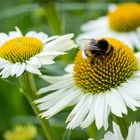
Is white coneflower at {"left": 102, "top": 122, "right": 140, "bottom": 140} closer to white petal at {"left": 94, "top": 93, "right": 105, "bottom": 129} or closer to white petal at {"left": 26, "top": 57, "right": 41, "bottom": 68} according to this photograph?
white petal at {"left": 94, "top": 93, "right": 105, "bottom": 129}

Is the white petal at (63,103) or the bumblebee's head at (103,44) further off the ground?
the bumblebee's head at (103,44)

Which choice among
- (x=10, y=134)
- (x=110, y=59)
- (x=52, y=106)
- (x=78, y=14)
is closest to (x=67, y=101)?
(x=52, y=106)

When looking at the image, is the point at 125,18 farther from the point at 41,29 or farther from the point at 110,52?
the point at 110,52

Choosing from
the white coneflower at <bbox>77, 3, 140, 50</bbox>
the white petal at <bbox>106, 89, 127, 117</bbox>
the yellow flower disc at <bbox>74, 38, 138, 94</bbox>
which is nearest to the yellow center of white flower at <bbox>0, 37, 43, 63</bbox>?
the yellow flower disc at <bbox>74, 38, 138, 94</bbox>

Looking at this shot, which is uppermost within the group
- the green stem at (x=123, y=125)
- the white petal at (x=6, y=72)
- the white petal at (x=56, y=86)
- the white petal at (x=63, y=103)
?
the white petal at (x=6, y=72)

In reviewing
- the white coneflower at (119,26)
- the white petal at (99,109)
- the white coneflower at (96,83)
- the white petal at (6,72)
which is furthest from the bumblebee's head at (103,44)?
the white coneflower at (119,26)

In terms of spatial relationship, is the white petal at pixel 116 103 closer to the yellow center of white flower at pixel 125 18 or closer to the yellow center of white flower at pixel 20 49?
the yellow center of white flower at pixel 20 49
